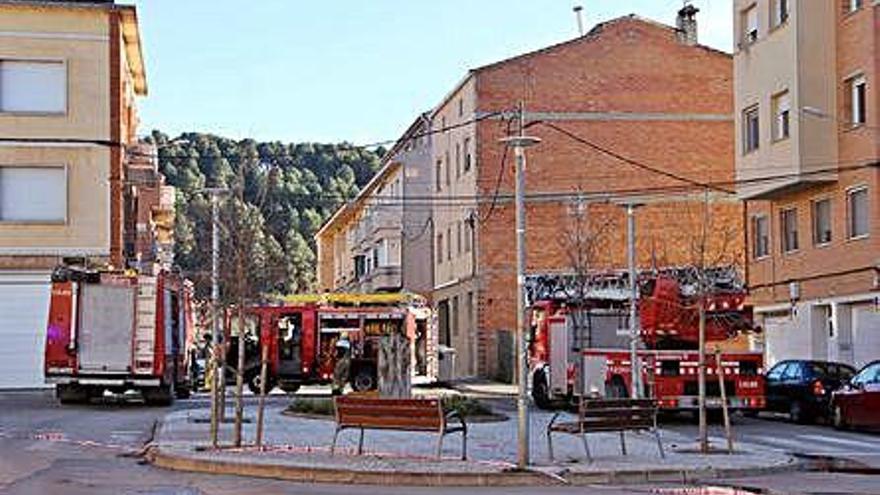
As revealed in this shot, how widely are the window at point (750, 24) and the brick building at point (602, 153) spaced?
11.3m

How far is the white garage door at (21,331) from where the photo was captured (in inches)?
1730

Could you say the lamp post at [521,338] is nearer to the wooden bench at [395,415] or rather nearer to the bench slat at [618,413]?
the wooden bench at [395,415]

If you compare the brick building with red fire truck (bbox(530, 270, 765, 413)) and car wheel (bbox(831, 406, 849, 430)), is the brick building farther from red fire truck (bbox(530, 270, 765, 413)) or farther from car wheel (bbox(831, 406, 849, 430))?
car wheel (bbox(831, 406, 849, 430))

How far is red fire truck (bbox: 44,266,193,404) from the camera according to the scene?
33344 mm

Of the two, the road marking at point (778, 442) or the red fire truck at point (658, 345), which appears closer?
the road marking at point (778, 442)

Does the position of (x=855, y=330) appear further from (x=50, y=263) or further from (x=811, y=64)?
(x=50, y=263)

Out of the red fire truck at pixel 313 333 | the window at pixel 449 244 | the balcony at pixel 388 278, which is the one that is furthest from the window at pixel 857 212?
the balcony at pixel 388 278

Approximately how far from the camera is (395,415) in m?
20.0

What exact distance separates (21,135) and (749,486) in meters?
31.5

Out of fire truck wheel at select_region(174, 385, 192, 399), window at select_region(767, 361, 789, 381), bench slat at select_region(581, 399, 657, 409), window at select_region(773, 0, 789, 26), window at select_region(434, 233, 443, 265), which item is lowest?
fire truck wheel at select_region(174, 385, 192, 399)

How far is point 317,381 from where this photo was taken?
4553 cm

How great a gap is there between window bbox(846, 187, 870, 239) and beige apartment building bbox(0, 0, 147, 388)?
70.1 feet

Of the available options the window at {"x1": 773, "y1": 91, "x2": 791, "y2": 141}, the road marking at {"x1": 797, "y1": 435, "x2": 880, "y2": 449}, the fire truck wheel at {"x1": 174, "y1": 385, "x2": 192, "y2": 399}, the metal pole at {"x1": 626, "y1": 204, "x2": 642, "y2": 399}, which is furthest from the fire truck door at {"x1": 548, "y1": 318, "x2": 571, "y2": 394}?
the fire truck wheel at {"x1": 174, "y1": 385, "x2": 192, "y2": 399}

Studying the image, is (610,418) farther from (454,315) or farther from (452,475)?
(454,315)
